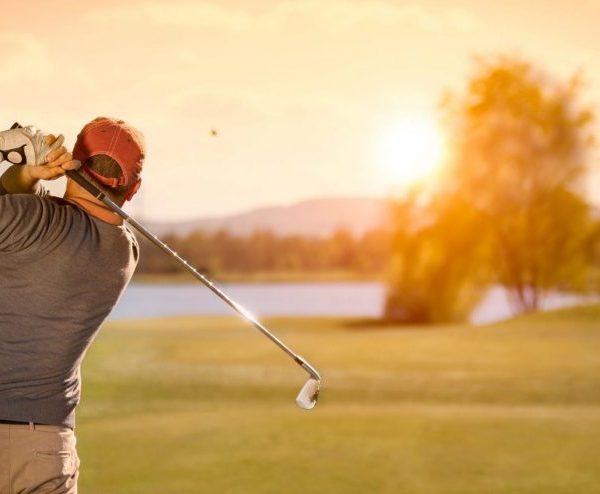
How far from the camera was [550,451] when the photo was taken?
28.3 ft

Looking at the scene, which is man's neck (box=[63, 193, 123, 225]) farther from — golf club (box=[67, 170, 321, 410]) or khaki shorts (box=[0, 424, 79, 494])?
khaki shorts (box=[0, 424, 79, 494])

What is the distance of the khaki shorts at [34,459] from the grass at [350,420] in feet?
13.7

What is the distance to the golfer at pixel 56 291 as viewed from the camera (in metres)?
2.72

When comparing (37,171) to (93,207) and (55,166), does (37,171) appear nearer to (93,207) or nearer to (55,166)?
(55,166)

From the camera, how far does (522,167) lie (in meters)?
33.8

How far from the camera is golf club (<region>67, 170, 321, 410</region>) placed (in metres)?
2.80

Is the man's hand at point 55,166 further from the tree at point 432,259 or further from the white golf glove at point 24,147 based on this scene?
the tree at point 432,259

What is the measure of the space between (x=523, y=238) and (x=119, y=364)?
58.4 ft

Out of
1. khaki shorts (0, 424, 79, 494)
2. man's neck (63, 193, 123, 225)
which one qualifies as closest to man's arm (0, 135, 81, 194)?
man's neck (63, 193, 123, 225)

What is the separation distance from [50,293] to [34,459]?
0.42 metres

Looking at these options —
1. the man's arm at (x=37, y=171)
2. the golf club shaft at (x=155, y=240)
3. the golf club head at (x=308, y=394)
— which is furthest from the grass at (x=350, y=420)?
the man's arm at (x=37, y=171)

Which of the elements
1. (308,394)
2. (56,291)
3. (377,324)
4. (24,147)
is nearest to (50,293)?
(56,291)

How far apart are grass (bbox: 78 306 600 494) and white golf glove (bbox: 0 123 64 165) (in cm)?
456

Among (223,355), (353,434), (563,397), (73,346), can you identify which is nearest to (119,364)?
(223,355)
